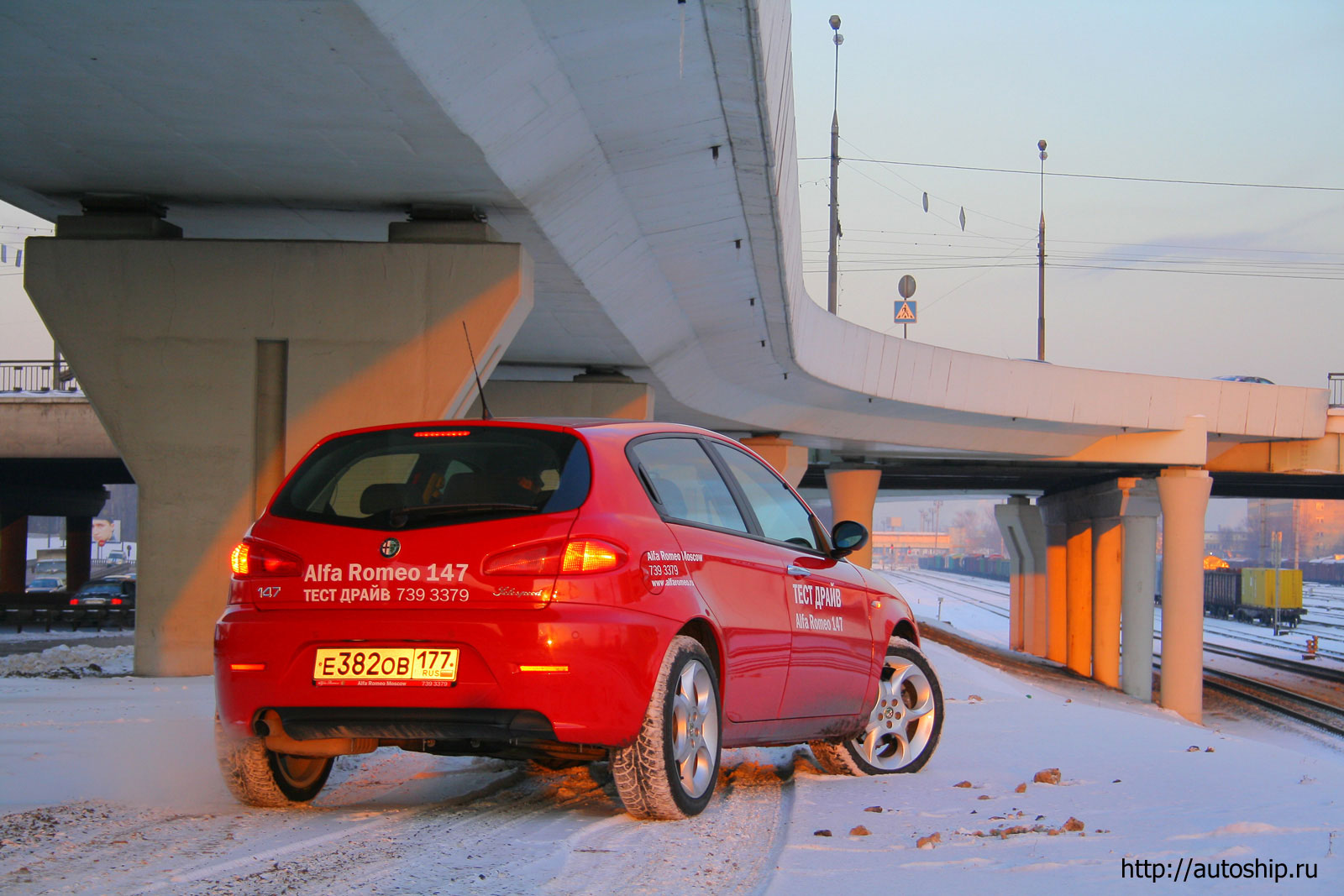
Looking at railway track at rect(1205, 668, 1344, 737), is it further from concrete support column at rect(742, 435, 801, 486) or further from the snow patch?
the snow patch

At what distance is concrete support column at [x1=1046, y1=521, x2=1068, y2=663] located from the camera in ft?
Answer: 159

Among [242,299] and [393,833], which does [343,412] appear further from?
[393,833]

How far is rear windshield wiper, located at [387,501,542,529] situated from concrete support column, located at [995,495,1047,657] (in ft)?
163

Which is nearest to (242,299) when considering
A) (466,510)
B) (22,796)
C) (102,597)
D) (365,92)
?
(365,92)

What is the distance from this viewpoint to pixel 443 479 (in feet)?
15.7

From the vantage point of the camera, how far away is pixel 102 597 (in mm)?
36844

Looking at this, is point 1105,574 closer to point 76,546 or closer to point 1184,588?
point 1184,588

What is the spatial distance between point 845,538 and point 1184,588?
30738mm

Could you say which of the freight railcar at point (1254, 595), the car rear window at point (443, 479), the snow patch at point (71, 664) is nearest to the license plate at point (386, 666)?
the car rear window at point (443, 479)

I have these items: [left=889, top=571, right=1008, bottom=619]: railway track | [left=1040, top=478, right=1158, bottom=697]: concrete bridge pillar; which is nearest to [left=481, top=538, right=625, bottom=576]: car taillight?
[left=1040, top=478, right=1158, bottom=697]: concrete bridge pillar

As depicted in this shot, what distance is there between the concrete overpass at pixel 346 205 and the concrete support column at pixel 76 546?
40585 mm

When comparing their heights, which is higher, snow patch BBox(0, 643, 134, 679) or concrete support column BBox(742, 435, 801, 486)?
concrete support column BBox(742, 435, 801, 486)

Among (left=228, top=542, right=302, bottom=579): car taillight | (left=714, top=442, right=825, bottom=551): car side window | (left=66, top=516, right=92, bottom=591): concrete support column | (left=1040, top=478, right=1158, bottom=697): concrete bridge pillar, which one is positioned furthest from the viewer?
(left=66, top=516, right=92, bottom=591): concrete support column

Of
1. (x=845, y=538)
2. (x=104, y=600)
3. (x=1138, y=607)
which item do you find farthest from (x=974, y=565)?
(x=845, y=538)
